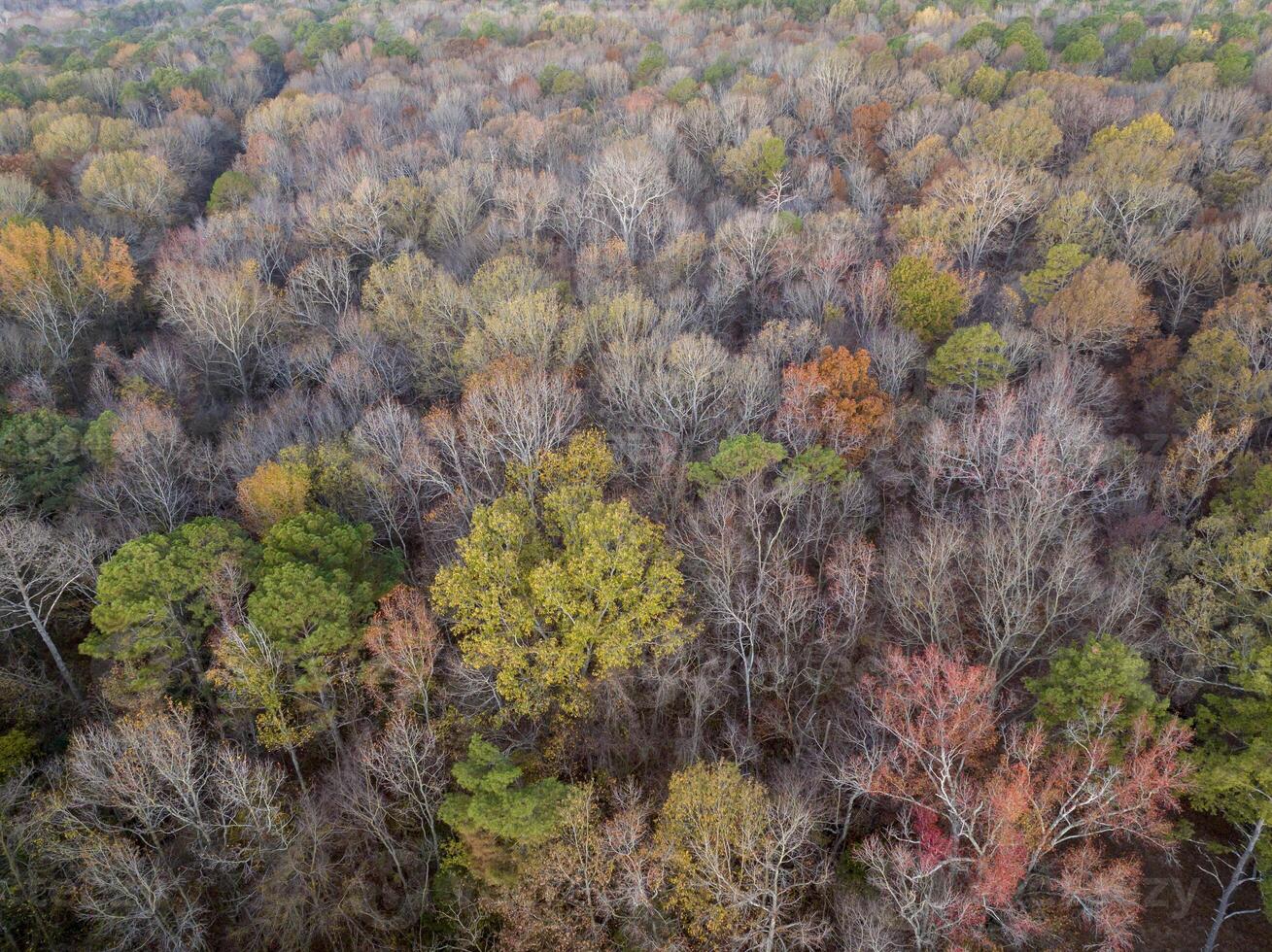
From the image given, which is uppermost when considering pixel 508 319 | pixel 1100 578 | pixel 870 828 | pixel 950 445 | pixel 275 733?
pixel 508 319

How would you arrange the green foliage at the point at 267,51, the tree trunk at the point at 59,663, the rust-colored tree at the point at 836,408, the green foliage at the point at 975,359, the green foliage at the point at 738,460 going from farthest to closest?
the green foliage at the point at 267,51 < the green foliage at the point at 975,359 < the rust-colored tree at the point at 836,408 < the green foliage at the point at 738,460 < the tree trunk at the point at 59,663

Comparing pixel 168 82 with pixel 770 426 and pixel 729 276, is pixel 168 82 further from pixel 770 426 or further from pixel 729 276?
pixel 770 426

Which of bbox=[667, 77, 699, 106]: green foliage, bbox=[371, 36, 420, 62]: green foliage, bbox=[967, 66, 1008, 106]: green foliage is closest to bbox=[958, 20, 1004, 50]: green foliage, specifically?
bbox=[967, 66, 1008, 106]: green foliage

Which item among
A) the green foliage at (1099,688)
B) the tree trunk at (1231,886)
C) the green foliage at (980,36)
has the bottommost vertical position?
the tree trunk at (1231,886)

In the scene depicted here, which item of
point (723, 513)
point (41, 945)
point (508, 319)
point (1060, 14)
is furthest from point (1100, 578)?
point (1060, 14)

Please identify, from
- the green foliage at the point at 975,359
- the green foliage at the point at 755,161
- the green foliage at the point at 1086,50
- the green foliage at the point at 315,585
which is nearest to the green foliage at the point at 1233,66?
the green foliage at the point at 1086,50

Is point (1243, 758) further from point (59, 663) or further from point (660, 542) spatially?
point (59, 663)

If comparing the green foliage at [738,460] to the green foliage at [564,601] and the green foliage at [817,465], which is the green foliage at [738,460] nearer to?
the green foliage at [817,465]
